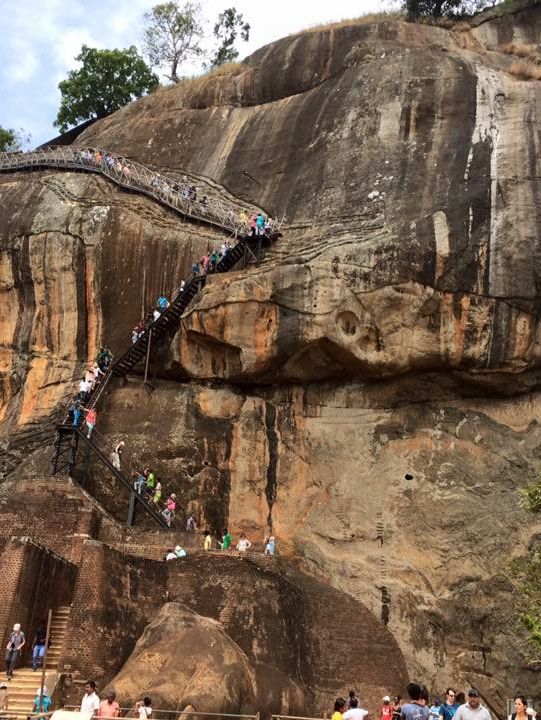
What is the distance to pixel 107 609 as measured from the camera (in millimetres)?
18828

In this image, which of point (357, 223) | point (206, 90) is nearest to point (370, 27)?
point (206, 90)

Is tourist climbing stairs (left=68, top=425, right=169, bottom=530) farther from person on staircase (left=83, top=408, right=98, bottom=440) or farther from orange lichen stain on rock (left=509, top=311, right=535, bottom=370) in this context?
orange lichen stain on rock (left=509, top=311, right=535, bottom=370)

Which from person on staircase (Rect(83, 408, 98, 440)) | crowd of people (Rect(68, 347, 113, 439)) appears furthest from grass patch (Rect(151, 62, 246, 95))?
person on staircase (Rect(83, 408, 98, 440))

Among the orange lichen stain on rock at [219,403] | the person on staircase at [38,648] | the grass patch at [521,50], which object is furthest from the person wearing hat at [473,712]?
the grass patch at [521,50]

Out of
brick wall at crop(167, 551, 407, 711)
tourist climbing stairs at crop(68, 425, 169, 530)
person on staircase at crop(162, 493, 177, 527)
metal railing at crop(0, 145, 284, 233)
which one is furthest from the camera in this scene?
metal railing at crop(0, 145, 284, 233)

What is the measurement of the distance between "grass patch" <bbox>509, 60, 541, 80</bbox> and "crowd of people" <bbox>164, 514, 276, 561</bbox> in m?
17.2

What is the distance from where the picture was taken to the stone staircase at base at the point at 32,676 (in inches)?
661

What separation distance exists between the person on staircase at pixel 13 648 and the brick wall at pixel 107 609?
91cm

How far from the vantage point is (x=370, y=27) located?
33688mm

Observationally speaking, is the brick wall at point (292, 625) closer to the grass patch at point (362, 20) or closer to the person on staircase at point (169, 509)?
the person on staircase at point (169, 509)

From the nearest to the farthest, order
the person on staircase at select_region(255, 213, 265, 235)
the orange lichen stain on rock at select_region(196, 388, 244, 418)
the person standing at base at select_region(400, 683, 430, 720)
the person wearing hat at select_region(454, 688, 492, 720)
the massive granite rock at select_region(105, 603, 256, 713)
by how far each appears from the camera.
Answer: the person wearing hat at select_region(454, 688, 492, 720) → the person standing at base at select_region(400, 683, 430, 720) → the massive granite rock at select_region(105, 603, 256, 713) → the orange lichen stain on rock at select_region(196, 388, 244, 418) → the person on staircase at select_region(255, 213, 265, 235)

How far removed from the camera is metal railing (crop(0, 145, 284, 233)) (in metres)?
31.2

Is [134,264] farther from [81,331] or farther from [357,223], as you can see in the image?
[357,223]

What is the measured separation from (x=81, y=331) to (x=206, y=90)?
1275 cm
